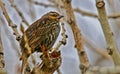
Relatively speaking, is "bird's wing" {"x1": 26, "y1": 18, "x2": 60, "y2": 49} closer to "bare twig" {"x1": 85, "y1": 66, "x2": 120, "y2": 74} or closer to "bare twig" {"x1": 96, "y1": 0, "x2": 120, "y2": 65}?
"bare twig" {"x1": 96, "y1": 0, "x2": 120, "y2": 65}

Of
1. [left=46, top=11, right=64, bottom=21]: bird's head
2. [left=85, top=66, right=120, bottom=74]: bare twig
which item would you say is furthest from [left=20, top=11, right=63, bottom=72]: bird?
[left=85, top=66, right=120, bottom=74]: bare twig

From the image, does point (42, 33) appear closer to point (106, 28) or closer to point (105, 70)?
point (106, 28)

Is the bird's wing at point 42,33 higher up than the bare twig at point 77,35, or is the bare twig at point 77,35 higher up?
the bare twig at point 77,35

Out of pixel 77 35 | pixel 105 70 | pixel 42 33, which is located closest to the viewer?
pixel 105 70

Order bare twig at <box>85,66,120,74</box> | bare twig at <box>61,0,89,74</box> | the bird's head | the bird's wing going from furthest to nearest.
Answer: the bird's head → the bird's wing → bare twig at <box>61,0,89,74</box> → bare twig at <box>85,66,120,74</box>

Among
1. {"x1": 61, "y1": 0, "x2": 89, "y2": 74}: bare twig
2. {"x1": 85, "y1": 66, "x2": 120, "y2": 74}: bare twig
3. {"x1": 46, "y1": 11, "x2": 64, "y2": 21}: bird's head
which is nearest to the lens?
{"x1": 85, "y1": 66, "x2": 120, "y2": 74}: bare twig

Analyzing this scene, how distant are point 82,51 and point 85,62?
0.04 meters

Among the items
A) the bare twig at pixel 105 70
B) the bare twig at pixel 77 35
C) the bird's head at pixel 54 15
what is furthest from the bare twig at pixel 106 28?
the bird's head at pixel 54 15

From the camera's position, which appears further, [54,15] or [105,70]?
[54,15]

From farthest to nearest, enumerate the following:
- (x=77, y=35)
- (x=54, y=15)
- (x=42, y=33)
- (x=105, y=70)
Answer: (x=54, y=15) < (x=42, y=33) < (x=77, y=35) < (x=105, y=70)

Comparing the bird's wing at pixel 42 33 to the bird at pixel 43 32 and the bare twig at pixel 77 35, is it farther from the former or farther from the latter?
the bare twig at pixel 77 35

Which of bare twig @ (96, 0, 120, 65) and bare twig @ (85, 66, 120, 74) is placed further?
bare twig @ (96, 0, 120, 65)

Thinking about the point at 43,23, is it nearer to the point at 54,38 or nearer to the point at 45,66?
the point at 54,38

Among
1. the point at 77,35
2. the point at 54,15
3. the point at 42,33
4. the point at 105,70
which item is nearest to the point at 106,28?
the point at 77,35
